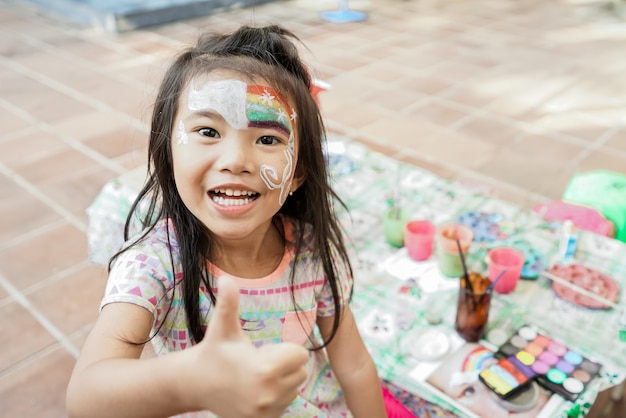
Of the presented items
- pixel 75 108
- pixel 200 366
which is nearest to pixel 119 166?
pixel 75 108

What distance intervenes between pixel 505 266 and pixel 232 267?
3.06 feet

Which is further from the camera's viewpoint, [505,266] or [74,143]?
[74,143]

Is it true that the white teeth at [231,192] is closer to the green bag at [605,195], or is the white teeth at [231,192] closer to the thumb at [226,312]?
the thumb at [226,312]

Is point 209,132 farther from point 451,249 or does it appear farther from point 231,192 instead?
point 451,249

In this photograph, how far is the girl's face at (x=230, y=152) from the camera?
2.98ft

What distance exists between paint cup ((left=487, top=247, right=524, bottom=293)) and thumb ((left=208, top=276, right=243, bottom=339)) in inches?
43.7

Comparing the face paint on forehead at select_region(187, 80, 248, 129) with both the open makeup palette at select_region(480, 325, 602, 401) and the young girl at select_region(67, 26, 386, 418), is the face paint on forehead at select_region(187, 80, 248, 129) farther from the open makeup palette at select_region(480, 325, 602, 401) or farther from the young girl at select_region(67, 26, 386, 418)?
the open makeup palette at select_region(480, 325, 602, 401)

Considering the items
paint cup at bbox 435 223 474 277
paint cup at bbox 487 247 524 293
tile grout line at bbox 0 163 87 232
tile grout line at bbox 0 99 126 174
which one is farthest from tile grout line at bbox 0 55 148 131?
paint cup at bbox 487 247 524 293

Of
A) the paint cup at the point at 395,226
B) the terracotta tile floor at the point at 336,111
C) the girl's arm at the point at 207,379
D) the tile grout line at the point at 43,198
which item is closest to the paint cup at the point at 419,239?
the paint cup at the point at 395,226

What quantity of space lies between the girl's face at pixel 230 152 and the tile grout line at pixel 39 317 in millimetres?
1282

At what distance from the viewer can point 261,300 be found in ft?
3.56

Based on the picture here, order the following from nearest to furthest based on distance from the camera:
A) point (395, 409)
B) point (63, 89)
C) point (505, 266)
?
point (395, 409)
point (505, 266)
point (63, 89)

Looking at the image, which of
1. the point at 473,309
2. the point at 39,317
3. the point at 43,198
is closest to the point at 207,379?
the point at 473,309

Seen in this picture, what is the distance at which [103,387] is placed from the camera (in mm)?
750
